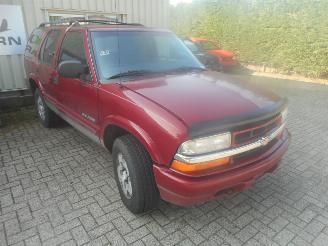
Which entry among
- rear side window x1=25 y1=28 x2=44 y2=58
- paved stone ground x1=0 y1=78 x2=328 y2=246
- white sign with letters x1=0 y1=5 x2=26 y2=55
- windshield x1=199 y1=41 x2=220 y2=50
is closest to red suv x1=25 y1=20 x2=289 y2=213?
paved stone ground x1=0 y1=78 x2=328 y2=246

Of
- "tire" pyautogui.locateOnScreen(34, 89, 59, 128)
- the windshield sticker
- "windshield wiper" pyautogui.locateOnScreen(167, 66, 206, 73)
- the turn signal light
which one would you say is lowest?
"tire" pyautogui.locateOnScreen(34, 89, 59, 128)

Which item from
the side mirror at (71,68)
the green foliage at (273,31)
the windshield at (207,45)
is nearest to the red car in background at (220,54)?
the windshield at (207,45)

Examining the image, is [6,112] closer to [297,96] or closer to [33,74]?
[33,74]

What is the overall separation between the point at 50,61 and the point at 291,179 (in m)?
4.08

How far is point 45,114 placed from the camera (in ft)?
18.1

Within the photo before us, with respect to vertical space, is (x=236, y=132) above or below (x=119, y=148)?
above

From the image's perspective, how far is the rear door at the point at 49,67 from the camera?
14.9 feet

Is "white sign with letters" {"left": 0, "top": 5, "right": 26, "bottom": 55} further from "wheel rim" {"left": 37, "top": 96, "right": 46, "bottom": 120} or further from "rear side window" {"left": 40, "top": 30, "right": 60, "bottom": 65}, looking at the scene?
"rear side window" {"left": 40, "top": 30, "right": 60, "bottom": 65}

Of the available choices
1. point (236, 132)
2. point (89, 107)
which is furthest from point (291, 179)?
point (89, 107)

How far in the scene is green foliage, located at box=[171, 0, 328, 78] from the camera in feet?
34.9

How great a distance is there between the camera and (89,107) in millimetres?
3615

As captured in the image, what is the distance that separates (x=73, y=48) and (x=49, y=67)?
0.96 meters

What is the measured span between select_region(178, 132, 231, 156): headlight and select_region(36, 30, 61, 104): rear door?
2934mm

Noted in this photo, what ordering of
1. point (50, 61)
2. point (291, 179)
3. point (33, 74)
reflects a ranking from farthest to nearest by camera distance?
point (33, 74)
point (50, 61)
point (291, 179)
